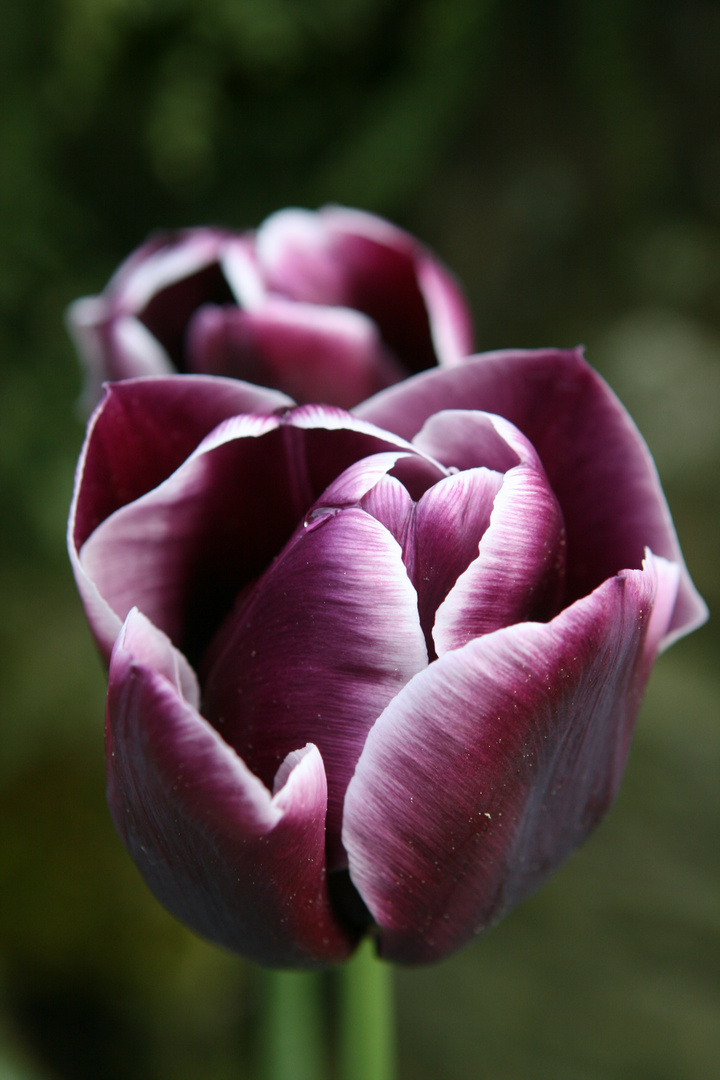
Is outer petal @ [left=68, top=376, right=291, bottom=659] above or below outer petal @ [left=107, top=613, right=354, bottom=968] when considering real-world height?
above

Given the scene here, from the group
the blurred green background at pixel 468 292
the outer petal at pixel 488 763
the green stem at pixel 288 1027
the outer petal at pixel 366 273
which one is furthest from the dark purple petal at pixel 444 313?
the blurred green background at pixel 468 292

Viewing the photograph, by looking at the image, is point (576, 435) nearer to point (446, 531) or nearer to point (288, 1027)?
point (446, 531)

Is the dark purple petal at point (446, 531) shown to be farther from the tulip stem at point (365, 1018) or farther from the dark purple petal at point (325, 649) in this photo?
the tulip stem at point (365, 1018)

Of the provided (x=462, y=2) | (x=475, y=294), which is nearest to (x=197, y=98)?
(x=462, y=2)

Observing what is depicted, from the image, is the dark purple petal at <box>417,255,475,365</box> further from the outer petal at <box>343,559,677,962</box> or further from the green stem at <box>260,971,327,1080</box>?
the green stem at <box>260,971,327,1080</box>

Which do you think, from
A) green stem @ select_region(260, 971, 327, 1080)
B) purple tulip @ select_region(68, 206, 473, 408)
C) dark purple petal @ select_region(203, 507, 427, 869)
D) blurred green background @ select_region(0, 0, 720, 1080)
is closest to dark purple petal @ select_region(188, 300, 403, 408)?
purple tulip @ select_region(68, 206, 473, 408)
